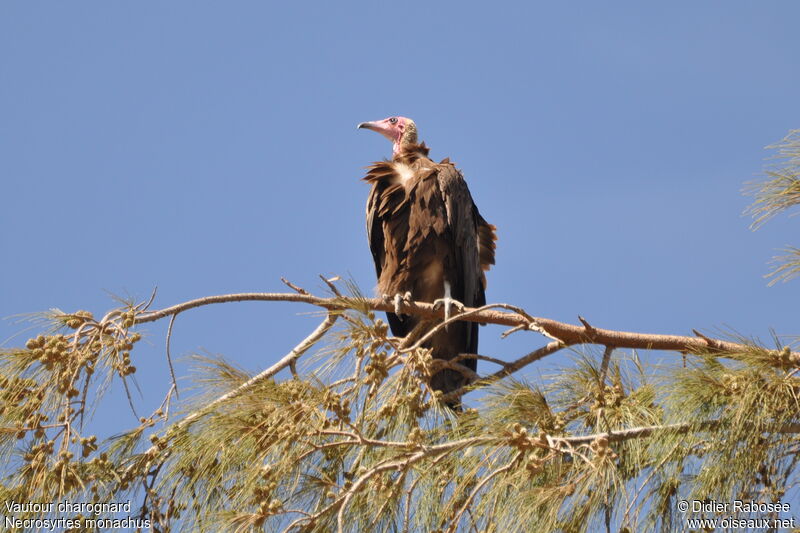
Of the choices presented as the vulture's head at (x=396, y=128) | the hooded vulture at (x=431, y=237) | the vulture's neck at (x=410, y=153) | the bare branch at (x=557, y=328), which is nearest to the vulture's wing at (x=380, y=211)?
the hooded vulture at (x=431, y=237)

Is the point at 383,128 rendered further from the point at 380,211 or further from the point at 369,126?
the point at 380,211

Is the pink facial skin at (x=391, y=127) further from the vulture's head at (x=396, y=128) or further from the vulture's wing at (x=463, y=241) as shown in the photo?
the vulture's wing at (x=463, y=241)

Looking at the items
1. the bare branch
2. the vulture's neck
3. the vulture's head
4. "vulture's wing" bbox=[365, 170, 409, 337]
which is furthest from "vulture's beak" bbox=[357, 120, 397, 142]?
the bare branch

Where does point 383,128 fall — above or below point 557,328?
above

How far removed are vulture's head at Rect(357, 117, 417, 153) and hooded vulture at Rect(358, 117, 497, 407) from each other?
0.92 meters

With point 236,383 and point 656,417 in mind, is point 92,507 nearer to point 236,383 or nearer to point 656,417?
point 236,383

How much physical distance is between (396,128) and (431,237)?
137 centimetres

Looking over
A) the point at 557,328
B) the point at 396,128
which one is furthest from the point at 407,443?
the point at 396,128

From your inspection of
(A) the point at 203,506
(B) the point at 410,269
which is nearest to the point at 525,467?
(A) the point at 203,506

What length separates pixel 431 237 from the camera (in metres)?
4.41

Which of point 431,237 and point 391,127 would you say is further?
point 391,127

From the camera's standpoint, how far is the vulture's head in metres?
5.54

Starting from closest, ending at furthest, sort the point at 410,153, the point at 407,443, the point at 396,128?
1. the point at 407,443
2. the point at 410,153
3. the point at 396,128

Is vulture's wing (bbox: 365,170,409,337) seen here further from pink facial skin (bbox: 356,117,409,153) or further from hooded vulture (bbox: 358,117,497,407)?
pink facial skin (bbox: 356,117,409,153)
